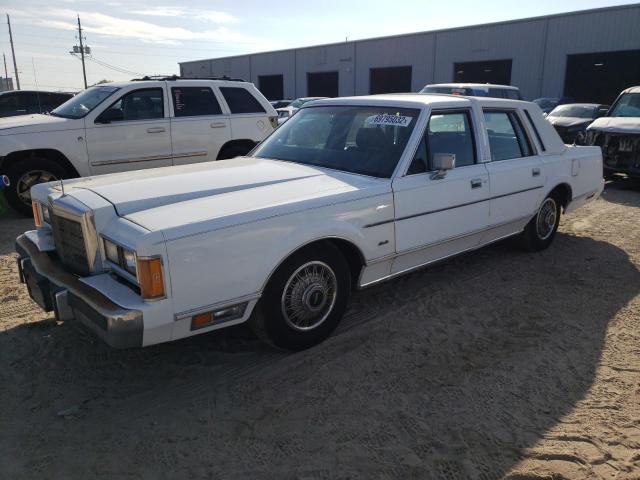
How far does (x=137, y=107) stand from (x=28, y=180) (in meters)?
1.82

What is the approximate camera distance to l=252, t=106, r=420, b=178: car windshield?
410cm

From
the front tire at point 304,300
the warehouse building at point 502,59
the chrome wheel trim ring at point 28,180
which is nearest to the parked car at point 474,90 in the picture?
the chrome wheel trim ring at point 28,180

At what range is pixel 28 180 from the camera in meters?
7.20

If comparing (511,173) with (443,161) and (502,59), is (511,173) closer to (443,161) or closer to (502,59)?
(443,161)

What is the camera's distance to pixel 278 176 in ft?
12.9

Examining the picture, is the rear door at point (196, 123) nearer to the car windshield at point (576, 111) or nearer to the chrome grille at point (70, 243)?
the chrome grille at point (70, 243)

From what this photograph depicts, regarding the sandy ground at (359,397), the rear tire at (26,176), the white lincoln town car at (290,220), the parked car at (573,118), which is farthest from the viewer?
the parked car at (573,118)

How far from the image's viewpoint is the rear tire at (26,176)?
7.08 metres

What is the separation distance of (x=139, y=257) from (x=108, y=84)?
245 inches

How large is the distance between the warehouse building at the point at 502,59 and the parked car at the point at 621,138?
692 inches

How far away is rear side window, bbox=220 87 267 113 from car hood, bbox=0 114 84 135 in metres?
2.34

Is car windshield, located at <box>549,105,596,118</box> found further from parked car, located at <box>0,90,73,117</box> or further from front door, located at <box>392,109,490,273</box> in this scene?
parked car, located at <box>0,90,73,117</box>

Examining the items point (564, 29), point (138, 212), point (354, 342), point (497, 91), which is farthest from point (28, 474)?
point (564, 29)

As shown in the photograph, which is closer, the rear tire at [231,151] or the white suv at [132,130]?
the white suv at [132,130]
